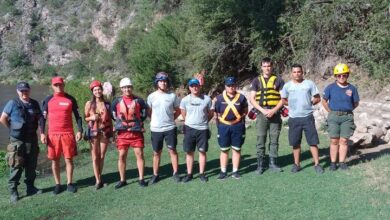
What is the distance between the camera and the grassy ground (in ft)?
18.9

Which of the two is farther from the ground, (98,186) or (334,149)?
(334,149)

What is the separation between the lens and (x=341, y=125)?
737 cm


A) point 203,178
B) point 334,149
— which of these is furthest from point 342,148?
point 203,178

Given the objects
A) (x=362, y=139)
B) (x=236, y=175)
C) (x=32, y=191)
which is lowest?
(x=32, y=191)

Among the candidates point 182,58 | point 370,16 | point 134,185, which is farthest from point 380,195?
point 182,58

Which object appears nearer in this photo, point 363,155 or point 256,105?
point 256,105

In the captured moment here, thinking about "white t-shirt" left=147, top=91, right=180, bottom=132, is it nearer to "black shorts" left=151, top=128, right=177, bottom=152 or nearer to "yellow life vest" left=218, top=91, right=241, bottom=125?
"black shorts" left=151, top=128, right=177, bottom=152

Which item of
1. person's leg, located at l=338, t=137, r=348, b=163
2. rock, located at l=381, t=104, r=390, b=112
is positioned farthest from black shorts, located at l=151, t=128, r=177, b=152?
rock, located at l=381, t=104, r=390, b=112

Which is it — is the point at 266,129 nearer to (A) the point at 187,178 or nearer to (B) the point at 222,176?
(B) the point at 222,176

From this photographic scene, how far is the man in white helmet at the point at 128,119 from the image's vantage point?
289 inches

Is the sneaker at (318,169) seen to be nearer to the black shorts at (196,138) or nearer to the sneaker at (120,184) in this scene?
the black shorts at (196,138)

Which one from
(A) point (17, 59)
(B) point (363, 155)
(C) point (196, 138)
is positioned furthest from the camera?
(A) point (17, 59)

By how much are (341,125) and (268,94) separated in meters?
1.30

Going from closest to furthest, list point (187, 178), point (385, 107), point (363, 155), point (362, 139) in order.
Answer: point (187, 178) < point (363, 155) < point (362, 139) < point (385, 107)
